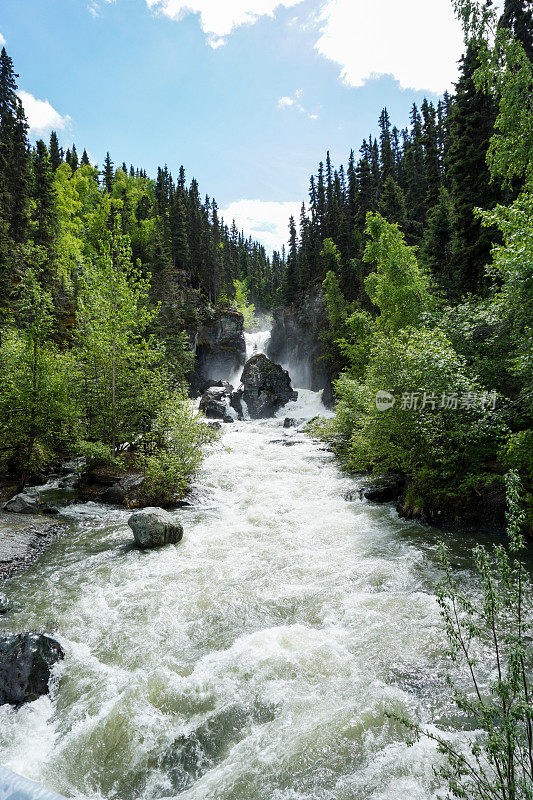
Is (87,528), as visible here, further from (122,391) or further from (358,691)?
(358,691)

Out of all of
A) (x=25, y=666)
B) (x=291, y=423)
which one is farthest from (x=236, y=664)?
(x=291, y=423)

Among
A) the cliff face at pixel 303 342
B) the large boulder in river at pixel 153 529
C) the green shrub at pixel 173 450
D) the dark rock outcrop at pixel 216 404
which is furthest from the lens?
the cliff face at pixel 303 342

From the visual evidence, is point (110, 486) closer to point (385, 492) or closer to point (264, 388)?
point (385, 492)

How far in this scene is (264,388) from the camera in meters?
41.3

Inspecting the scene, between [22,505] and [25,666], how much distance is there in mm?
7743

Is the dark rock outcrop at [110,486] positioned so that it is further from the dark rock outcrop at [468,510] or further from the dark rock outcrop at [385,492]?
the dark rock outcrop at [468,510]

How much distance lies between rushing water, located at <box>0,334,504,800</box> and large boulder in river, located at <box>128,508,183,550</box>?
32cm

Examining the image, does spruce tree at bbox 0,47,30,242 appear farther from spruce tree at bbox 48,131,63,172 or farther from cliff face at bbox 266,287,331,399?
cliff face at bbox 266,287,331,399

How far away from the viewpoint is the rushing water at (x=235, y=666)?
4141 millimetres

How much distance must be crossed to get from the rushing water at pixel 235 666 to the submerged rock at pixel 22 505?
2.24 metres

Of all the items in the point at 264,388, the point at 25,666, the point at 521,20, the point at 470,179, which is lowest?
the point at 25,666

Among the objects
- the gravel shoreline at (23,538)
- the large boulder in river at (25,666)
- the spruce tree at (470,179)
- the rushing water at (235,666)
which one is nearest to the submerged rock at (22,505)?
the gravel shoreline at (23,538)

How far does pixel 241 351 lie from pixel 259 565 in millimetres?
45707

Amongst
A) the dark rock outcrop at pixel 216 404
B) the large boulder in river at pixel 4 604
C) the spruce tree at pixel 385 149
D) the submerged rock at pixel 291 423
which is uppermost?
the spruce tree at pixel 385 149
